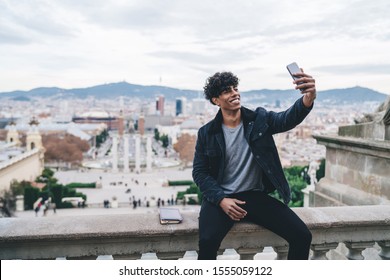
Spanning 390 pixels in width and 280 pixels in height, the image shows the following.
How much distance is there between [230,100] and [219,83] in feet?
0.42

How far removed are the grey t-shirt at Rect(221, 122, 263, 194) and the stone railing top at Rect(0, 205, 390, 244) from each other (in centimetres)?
26

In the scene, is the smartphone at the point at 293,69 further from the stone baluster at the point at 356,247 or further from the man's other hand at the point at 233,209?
the stone baluster at the point at 356,247

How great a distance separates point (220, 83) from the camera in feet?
9.41

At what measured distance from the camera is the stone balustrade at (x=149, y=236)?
261 cm

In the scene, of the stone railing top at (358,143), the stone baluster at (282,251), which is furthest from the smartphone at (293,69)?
the stone railing top at (358,143)

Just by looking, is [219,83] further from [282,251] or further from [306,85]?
[282,251]

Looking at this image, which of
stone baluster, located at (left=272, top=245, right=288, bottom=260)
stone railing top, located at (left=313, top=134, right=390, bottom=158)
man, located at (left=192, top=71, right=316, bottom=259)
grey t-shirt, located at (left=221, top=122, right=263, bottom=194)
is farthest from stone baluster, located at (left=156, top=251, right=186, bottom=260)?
stone railing top, located at (left=313, top=134, right=390, bottom=158)

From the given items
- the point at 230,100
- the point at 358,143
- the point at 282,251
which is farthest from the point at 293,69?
the point at 358,143

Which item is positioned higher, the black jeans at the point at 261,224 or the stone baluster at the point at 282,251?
the black jeans at the point at 261,224

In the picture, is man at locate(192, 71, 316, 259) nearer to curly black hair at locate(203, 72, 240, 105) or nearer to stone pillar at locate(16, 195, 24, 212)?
curly black hair at locate(203, 72, 240, 105)

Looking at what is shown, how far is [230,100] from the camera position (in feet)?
9.40

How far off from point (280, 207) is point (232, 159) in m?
0.42

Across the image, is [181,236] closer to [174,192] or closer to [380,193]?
[380,193]
